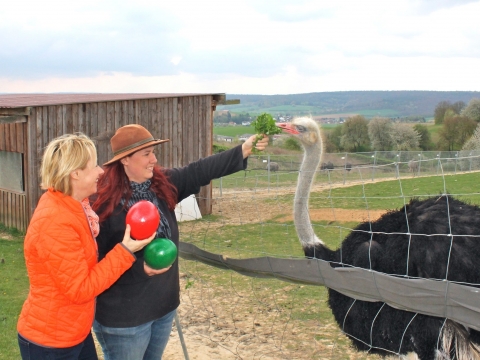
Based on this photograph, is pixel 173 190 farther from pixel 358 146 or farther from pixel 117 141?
pixel 358 146

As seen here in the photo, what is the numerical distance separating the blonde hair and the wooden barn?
7385 millimetres

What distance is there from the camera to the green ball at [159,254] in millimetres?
2539

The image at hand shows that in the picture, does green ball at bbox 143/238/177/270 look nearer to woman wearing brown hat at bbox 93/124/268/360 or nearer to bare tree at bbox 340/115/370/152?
woman wearing brown hat at bbox 93/124/268/360

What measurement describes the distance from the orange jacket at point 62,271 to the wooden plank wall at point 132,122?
7840 mm

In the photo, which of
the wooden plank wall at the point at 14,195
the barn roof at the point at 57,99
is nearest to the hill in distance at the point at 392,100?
the barn roof at the point at 57,99

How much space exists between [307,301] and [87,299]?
13.8 feet

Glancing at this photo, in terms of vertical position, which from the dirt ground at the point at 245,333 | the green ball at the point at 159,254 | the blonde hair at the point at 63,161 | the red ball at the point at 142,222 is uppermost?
the blonde hair at the point at 63,161

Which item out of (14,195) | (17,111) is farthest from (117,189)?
(14,195)

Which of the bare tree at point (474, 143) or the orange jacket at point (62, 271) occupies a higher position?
the orange jacket at point (62, 271)

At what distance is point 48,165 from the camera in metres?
2.40

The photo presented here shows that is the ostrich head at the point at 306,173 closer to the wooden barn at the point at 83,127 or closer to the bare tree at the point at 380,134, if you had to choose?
the wooden barn at the point at 83,127

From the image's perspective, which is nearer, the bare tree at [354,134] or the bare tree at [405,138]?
the bare tree at [405,138]

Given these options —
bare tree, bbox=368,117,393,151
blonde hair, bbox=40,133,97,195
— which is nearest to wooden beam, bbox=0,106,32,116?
blonde hair, bbox=40,133,97,195

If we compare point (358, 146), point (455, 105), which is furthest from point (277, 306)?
point (455, 105)
